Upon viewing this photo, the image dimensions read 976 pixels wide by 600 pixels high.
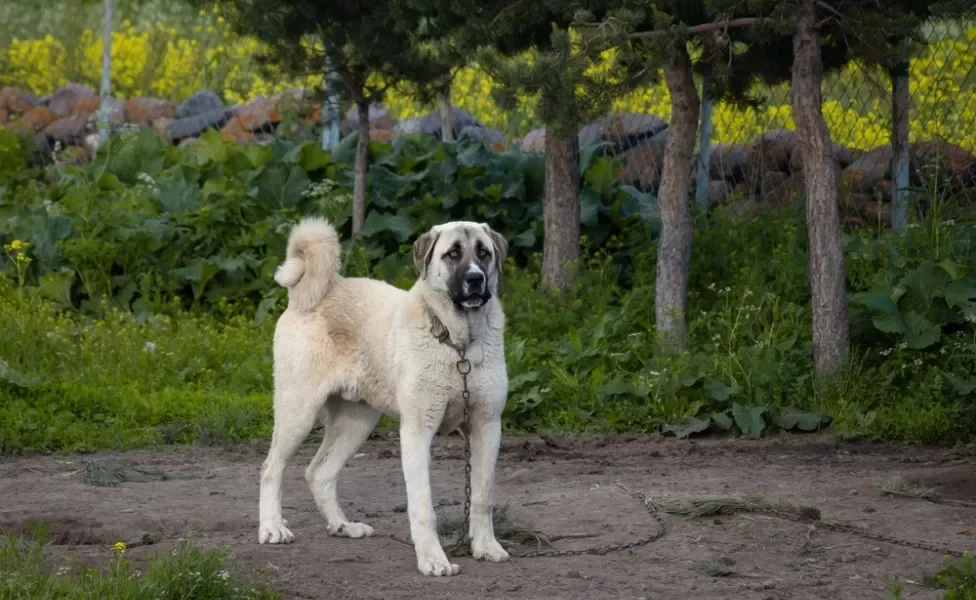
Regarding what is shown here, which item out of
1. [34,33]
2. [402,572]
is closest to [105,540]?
[402,572]

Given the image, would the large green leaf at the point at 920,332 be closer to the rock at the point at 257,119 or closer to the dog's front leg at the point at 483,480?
the dog's front leg at the point at 483,480

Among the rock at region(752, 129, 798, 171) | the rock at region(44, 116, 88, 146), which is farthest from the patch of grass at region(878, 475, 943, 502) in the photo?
the rock at region(44, 116, 88, 146)

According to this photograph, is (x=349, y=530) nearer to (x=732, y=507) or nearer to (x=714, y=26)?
(x=732, y=507)

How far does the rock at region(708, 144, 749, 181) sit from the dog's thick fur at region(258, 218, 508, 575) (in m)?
6.08

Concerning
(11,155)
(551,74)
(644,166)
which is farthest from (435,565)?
(11,155)

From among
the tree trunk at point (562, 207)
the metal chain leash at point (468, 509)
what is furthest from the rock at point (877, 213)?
the metal chain leash at point (468, 509)

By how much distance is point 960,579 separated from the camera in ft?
16.2

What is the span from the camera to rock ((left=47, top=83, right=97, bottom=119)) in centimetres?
1627

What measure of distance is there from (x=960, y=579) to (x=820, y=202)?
4154 millimetres

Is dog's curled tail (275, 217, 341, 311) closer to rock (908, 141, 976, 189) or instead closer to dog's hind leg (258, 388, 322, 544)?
dog's hind leg (258, 388, 322, 544)

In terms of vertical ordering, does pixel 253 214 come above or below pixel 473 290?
above

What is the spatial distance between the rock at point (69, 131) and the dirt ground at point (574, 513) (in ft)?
25.2

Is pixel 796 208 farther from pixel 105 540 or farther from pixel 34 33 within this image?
pixel 34 33

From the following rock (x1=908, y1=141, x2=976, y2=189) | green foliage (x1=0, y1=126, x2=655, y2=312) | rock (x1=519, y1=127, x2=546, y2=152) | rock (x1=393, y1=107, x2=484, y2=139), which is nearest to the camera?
rock (x1=908, y1=141, x2=976, y2=189)
